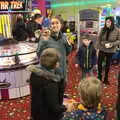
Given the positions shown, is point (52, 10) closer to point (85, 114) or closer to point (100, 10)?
point (100, 10)

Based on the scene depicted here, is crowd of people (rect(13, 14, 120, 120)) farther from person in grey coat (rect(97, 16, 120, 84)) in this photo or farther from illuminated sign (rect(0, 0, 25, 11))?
person in grey coat (rect(97, 16, 120, 84))

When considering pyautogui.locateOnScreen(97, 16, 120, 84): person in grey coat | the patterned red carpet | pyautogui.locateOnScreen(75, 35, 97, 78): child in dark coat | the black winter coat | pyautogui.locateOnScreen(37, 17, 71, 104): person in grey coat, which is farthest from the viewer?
pyautogui.locateOnScreen(97, 16, 120, 84): person in grey coat

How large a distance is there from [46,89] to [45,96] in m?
0.08

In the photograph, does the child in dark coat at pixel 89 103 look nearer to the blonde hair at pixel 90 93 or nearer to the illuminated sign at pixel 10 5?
the blonde hair at pixel 90 93

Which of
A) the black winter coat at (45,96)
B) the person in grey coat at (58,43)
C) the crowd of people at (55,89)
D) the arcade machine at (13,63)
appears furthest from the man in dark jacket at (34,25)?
the black winter coat at (45,96)

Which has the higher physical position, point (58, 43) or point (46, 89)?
point (58, 43)

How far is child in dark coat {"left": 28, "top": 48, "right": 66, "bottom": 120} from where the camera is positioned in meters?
2.35

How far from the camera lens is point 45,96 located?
2385 millimetres

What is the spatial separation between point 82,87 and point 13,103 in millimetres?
2969

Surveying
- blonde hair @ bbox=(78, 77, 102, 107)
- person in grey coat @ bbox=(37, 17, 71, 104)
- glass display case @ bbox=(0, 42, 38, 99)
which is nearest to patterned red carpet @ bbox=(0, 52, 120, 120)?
glass display case @ bbox=(0, 42, 38, 99)

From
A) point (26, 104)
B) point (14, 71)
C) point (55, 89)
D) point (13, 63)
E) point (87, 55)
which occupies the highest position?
point (55, 89)

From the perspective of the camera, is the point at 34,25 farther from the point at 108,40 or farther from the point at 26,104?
the point at 26,104

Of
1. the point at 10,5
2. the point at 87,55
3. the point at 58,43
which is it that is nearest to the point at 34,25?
the point at 10,5

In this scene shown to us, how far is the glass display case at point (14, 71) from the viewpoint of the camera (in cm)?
482
